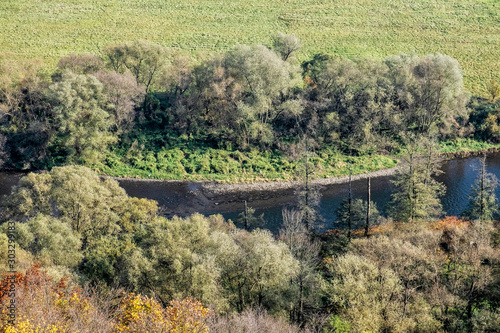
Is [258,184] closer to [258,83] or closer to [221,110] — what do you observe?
[221,110]

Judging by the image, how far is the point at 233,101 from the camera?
73938mm

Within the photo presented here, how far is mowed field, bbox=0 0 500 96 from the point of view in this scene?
9919 centimetres

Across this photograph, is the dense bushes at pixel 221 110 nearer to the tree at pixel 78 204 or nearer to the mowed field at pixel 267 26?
the mowed field at pixel 267 26

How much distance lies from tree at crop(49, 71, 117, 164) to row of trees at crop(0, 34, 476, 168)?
221 mm

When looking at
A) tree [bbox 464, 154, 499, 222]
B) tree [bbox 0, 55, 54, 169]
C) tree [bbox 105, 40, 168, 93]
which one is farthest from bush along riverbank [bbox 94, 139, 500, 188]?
tree [bbox 464, 154, 499, 222]

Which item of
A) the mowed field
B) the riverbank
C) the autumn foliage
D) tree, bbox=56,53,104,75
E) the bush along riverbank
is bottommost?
the riverbank

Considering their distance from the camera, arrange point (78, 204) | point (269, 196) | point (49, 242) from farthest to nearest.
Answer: point (269, 196)
point (78, 204)
point (49, 242)

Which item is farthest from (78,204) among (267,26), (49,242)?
(267,26)

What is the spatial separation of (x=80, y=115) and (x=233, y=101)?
75.4 feet

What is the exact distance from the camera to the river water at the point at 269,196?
6109 centimetres

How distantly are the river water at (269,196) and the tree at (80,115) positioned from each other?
24.1 feet

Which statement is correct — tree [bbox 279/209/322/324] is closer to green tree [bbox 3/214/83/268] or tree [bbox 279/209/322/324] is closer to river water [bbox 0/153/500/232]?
river water [bbox 0/153/500/232]

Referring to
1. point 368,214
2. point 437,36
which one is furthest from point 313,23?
point 368,214

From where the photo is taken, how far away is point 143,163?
72.5m
